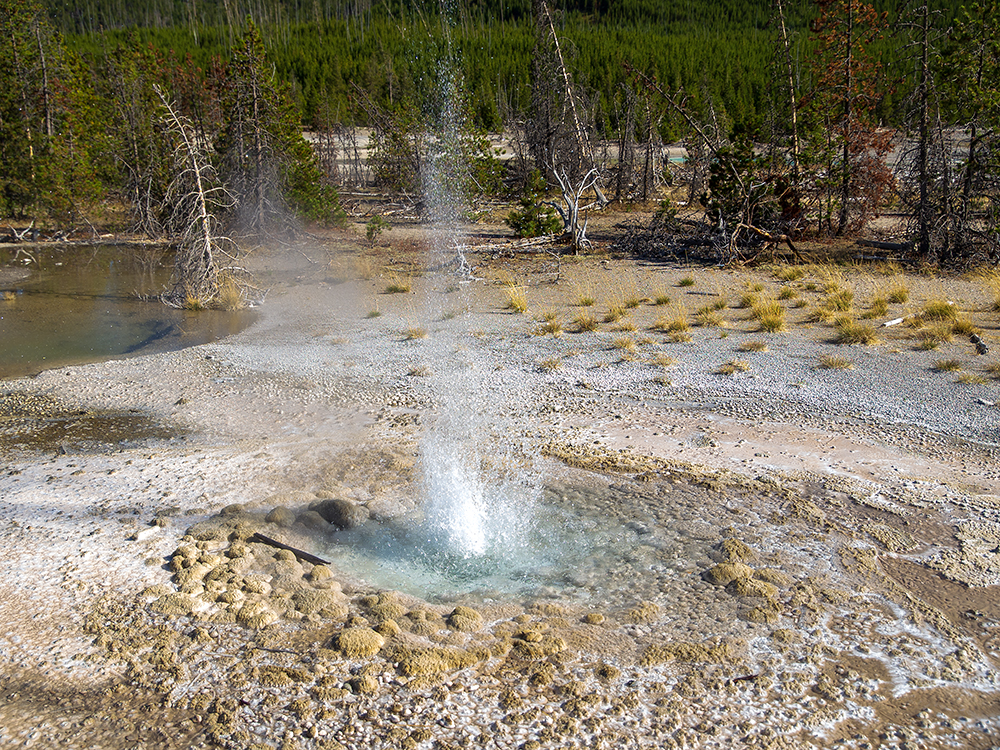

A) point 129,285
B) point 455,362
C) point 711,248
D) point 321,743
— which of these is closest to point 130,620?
point 321,743

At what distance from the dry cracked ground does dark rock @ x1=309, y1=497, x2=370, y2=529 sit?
3 centimetres

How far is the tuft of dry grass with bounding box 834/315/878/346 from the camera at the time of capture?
1040cm

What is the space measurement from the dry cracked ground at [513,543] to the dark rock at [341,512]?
0.03m

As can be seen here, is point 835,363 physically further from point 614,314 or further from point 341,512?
point 341,512

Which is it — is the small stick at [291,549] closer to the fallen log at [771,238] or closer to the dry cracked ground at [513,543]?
the dry cracked ground at [513,543]

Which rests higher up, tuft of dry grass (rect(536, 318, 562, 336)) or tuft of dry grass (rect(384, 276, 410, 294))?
tuft of dry grass (rect(384, 276, 410, 294))

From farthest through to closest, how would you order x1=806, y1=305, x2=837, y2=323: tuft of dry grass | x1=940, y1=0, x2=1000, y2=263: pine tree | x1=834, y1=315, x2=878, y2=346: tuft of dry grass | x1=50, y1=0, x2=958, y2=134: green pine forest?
1. x1=50, y1=0, x2=958, y2=134: green pine forest
2. x1=940, y1=0, x2=1000, y2=263: pine tree
3. x1=806, y1=305, x2=837, y2=323: tuft of dry grass
4. x1=834, y1=315, x2=878, y2=346: tuft of dry grass

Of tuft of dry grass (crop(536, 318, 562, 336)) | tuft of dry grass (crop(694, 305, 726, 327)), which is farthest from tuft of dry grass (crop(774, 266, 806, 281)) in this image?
tuft of dry grass (crop(536, 318, 562, 336))

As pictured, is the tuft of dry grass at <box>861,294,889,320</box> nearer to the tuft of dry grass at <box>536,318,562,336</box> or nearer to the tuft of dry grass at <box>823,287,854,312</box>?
the tuft of dry grass at <box>823,287,854,312</box>

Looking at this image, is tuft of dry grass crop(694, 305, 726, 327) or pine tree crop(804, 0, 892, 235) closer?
tuft of dry grass crop(694, 305, 726, 327)

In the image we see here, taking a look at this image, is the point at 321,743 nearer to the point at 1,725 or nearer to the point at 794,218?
the point at 1,725

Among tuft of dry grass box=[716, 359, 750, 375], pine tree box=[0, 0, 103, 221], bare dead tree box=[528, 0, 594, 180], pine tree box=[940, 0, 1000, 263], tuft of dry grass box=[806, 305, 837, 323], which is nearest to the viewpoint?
tuft of dry grass box=[716, 359, 750, 375]

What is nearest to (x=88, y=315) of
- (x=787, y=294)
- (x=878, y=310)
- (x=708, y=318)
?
(x=708, y=318)

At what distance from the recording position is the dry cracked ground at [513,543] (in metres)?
4.20
